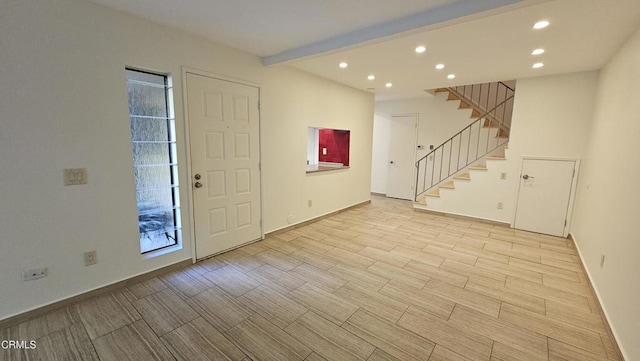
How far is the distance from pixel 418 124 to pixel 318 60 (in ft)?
12.8

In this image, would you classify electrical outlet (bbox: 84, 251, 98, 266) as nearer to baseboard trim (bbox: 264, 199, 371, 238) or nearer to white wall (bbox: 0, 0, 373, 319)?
white wall (bbox: 0, 0, 373, 319)

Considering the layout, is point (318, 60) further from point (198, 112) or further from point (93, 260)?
point (93, 260)

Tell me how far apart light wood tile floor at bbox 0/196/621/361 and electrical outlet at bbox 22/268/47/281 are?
0.34m

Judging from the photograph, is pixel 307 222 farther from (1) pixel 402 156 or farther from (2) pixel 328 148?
(1) pixel 402 156

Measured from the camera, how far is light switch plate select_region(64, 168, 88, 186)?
2238 millimetres

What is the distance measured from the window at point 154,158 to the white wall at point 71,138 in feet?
0.46

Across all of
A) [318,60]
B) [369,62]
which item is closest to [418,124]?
[369,62]

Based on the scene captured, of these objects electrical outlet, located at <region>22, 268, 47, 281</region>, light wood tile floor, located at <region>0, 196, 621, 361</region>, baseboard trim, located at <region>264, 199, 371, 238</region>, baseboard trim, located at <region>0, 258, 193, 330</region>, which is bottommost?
light wood tile floor, located at <region>0, 196, 621, 361</region>

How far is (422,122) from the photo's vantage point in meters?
6.53

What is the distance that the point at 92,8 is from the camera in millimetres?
2242

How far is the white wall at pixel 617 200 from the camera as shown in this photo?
1871 mm

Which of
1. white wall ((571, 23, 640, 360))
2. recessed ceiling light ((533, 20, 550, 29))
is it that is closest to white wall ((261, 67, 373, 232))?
recessed ceiling light ((533, 20, 550, 29))

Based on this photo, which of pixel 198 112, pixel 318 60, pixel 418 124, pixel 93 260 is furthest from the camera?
pixel 418 124

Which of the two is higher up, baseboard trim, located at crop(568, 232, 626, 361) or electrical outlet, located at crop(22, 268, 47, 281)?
electrical outlet, located at crop(22, 268, 47, 281)
